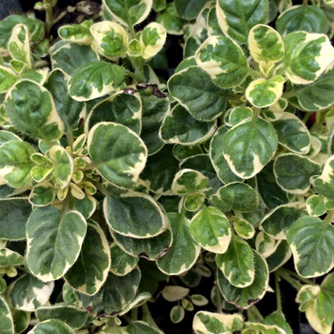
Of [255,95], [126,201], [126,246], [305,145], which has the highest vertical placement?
[255,95]

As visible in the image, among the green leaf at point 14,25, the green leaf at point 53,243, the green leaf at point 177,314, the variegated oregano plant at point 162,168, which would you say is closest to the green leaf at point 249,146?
the variegated oregano plant at point 162,168

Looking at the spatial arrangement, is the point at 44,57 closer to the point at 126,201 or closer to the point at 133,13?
the point at 133,13

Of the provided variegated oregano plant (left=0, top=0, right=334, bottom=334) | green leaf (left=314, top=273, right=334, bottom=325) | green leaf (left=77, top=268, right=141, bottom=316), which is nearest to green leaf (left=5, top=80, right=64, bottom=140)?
variegated oregano plant (left=0, top=0, right=334, bottom=334)

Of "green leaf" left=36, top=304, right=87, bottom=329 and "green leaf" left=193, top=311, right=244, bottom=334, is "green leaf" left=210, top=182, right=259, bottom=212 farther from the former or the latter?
"green leaf" left=36, top=304, right=87, bottom=329

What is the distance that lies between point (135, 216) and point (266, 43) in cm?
48

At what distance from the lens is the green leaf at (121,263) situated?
1.11 meters

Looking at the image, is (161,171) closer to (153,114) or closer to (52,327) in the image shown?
(153,114)

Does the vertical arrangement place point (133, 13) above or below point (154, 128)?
above

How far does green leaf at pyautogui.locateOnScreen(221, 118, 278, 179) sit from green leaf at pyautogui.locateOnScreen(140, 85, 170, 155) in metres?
0.17

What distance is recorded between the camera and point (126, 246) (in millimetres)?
1067

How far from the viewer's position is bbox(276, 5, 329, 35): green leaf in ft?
4.32

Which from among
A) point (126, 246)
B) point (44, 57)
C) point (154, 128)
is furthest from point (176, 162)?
point (44, 57)

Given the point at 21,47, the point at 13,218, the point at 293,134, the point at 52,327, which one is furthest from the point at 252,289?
the point at 21,47

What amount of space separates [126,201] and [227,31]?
0.47 meters
